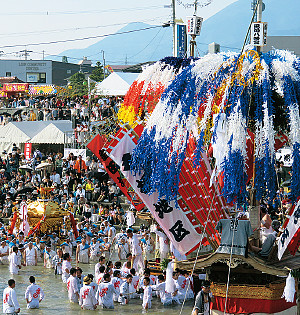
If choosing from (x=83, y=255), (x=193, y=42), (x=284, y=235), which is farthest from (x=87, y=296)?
(x=284, y=235)

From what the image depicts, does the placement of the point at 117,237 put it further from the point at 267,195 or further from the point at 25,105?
the point at 25,105

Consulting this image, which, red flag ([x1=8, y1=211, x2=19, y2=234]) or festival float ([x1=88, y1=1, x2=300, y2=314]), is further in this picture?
red flag ([x1=8, y1=211, x2=19, y2=234])

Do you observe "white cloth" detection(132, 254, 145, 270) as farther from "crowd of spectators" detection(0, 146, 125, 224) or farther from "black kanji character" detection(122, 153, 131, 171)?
"black kanji character" detection(122, 153, 131, 171)

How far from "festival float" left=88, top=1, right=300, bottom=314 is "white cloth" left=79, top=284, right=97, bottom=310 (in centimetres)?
504

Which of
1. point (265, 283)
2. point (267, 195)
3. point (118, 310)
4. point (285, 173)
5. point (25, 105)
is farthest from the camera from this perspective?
point (25, 105)

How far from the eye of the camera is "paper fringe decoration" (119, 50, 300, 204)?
10336mm

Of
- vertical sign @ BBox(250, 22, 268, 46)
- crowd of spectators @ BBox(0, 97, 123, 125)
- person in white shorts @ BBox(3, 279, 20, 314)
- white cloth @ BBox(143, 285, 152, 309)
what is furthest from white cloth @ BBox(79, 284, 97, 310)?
crowd of spectators @ BBox(0, 97, 123, 125)

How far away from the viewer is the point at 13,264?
21.0 m

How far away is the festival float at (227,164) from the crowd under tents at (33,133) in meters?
21.8

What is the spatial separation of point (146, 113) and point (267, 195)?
13.3 ft

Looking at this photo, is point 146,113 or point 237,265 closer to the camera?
point 237,265

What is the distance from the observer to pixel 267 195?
10.5 metres

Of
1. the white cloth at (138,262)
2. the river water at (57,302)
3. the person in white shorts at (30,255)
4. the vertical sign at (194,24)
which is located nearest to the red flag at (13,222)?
the person in white shorts at (30,255)

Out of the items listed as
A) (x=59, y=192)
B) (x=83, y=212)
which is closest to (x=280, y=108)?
(x=83, y=212)
